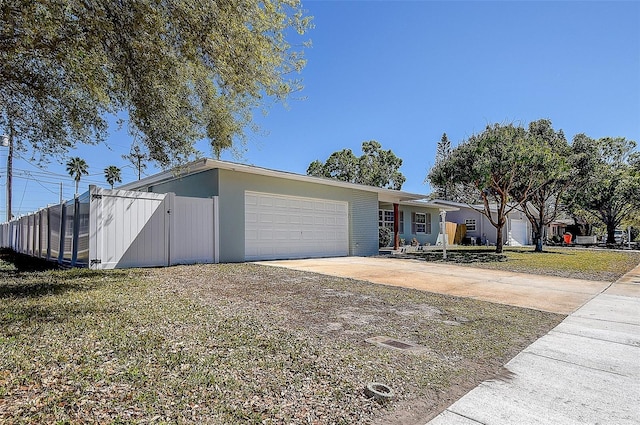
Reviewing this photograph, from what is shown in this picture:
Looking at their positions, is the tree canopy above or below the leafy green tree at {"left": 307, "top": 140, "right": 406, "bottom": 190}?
below

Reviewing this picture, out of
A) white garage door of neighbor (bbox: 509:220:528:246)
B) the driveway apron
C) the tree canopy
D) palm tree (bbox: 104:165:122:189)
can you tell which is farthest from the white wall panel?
palm tree (bbox: 104:165:122:189)

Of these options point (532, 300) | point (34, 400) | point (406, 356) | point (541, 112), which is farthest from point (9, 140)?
point (541, 112)

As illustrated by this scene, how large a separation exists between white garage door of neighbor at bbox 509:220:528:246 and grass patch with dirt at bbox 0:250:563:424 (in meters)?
26.0

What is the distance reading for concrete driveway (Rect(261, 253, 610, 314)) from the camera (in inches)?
266

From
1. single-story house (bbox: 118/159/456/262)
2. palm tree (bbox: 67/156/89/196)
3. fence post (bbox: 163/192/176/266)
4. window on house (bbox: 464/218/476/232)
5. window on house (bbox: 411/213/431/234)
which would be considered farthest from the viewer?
palm tree (bbox: 67/156/89/196)

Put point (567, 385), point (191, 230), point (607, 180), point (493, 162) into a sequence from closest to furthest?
point (567, 385)
point (191, 230)
point (493, 162)
point (607, 180)

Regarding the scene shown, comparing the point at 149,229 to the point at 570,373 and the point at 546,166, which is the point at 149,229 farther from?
the point at 546,166

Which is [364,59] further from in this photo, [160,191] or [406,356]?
[406,356]

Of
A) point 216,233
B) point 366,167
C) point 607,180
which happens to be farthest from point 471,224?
point 216,233

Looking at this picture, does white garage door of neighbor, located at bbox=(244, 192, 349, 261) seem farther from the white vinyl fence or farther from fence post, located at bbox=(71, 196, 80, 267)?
fence post, located at bbox=(71, 196, 80, 267)

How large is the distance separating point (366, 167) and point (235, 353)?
40.6 meters

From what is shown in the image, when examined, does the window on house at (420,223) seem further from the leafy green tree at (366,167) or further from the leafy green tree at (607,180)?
the leafy green tree at (366,167)

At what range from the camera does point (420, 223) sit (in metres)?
24.4

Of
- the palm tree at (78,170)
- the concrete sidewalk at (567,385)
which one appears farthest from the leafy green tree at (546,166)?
the palm tree at (78,170)
